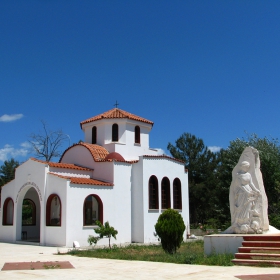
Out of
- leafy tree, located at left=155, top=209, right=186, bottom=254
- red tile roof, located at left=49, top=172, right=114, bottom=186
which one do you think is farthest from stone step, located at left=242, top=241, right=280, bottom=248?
red tile roof, located at left=49, top=172, right=114, bottom=186

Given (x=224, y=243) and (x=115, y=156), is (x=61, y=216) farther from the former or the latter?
(x=224, y=243)

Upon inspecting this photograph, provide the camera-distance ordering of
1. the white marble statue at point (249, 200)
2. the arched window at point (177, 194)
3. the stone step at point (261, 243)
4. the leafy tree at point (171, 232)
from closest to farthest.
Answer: the stone step at point (261, 243) → the white marble statue at point (249, 200) → the leafy tree at point (171, 232) → the arched window at point (177, 194)

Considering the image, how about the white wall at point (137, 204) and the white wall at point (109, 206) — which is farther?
the white wall at point (137, 204)

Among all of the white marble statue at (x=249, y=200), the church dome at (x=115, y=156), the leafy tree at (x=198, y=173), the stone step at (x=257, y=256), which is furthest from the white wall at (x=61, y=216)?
the leafy tree at (x=198, y=173)

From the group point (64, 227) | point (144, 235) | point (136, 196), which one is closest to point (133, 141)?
point (136, 196)

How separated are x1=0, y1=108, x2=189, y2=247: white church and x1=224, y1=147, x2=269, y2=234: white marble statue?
34.8ft

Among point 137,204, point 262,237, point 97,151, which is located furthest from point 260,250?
point 97,151

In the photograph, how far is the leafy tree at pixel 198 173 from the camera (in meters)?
44.7

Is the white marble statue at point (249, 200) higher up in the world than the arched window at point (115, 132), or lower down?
lower down

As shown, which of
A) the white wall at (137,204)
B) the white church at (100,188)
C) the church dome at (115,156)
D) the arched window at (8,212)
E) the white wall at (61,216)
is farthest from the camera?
the arched window at (8,212)

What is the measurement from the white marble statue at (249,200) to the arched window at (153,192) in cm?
1150

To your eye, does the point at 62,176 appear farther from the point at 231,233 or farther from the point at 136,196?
the point at 231,233

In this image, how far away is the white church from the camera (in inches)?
864

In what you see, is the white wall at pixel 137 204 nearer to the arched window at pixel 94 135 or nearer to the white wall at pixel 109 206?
the white wall at pixel 109 206
